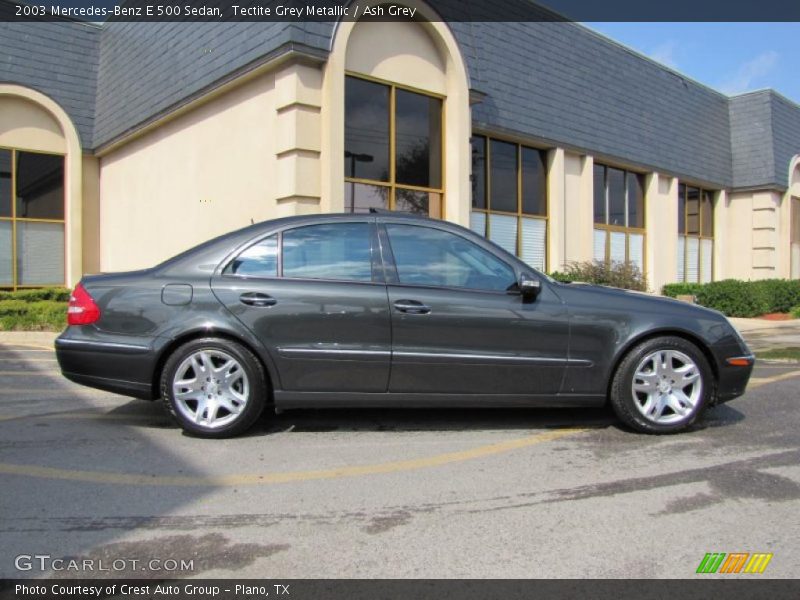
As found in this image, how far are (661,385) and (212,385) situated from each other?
127 inches

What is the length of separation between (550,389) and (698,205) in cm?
1793

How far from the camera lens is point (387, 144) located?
10.5 metres

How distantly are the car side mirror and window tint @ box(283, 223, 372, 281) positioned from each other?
109 cm

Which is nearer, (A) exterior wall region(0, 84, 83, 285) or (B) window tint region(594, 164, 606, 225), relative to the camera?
(A) exterior wall region(0, 84, 83, 285)

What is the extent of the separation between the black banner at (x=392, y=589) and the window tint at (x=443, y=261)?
240 centimetres

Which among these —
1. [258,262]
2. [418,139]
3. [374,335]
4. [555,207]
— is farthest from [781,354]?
[258,262]

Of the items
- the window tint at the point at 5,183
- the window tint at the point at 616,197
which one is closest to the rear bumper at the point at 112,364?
the window tint at the point at 5,183

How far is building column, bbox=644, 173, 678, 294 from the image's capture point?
1770 cm

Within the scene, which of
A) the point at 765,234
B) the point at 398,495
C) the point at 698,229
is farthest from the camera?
the point at 765,234

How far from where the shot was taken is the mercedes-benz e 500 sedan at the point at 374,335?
4.44 metres

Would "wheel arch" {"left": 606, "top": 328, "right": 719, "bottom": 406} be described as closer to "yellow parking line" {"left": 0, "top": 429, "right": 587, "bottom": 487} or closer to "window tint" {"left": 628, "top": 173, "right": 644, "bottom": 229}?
"yellow parking line" {"left": 0, "top": 429, "right": 587, "bottom": 487}

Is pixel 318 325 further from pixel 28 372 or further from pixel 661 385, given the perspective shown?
pixel 28 372

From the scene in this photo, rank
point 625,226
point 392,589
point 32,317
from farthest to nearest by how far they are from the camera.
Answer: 1. point 625,226
2. point 32,317
3. point 392,589

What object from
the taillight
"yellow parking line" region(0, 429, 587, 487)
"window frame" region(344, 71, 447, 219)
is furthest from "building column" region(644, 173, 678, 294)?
the taillight
